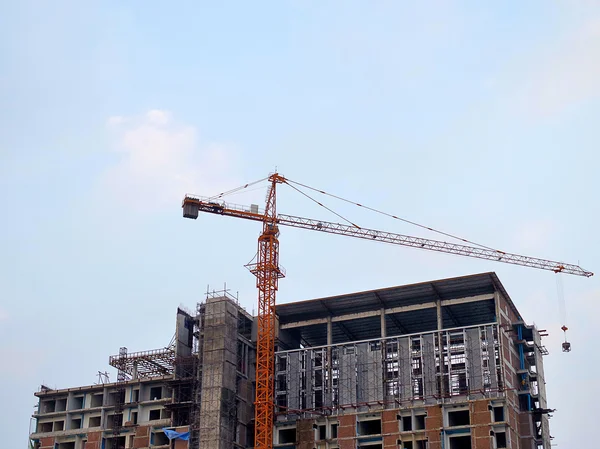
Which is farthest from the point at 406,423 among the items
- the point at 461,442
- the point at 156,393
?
the point at 156,393

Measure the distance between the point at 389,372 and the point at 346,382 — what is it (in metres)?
6.58

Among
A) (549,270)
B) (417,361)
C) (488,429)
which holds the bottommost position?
(488,429)

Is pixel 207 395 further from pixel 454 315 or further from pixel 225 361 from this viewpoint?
pixel 454 315

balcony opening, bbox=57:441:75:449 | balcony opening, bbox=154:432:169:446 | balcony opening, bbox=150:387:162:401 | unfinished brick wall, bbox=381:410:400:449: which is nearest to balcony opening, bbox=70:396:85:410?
balcony opening, bbox=57:441:75:449

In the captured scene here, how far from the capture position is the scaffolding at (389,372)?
131000mm

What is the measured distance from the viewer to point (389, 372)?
138 metres

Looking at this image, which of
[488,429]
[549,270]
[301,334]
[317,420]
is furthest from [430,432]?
[549,270]

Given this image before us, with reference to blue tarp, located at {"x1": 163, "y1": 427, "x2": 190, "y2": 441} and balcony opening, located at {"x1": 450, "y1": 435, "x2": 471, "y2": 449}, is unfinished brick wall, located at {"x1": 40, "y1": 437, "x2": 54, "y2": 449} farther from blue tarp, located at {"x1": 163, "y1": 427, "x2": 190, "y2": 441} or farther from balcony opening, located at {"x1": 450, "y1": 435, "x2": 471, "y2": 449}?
balcony opening, located at {"x1": 450, "y1": 435, "x2": 471, "y2": 449}

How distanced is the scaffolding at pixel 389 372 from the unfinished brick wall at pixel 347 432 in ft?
5.73

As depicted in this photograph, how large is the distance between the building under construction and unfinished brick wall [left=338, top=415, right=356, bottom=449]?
0.17 m

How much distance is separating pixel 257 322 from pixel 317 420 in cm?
1848

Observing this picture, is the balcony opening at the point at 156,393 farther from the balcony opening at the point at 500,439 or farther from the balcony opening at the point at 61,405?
the balcony opening at the point at 500,439

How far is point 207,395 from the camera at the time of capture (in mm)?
135875

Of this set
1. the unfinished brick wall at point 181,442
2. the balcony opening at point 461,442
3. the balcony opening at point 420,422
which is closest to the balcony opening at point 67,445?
the unfinished brick wall at point 181,442
